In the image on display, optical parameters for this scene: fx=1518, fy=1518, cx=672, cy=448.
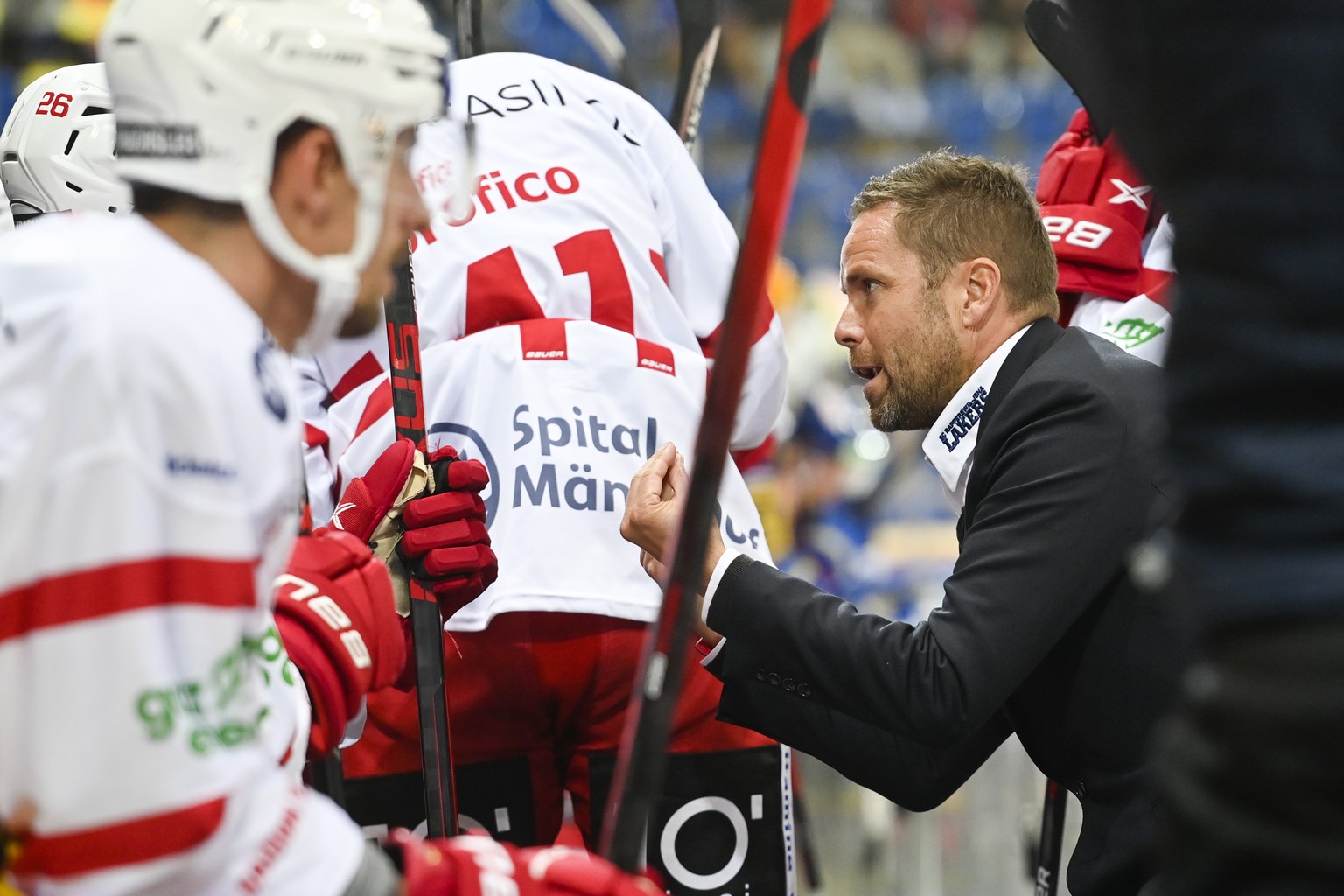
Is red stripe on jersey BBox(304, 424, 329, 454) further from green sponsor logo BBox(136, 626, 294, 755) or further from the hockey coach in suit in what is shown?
green sponsor logo BBox(136, 626, 294, 755)

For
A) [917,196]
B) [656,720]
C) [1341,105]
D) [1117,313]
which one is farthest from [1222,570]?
[1117,313]

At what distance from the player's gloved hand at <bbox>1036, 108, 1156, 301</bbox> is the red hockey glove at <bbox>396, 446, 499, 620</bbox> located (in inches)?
49.0

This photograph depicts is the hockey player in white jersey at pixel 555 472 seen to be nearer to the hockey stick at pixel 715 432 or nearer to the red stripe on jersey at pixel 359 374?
the red stripe on jersey at pixel 359 374

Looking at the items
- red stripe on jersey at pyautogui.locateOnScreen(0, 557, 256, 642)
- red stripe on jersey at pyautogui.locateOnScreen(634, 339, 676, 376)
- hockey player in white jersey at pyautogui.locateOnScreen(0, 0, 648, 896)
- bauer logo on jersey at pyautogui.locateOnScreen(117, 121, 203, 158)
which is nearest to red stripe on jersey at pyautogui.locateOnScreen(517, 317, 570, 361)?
red stripe on jersey at pyautogui.locateOnScreen(634, 339, 676, 376)

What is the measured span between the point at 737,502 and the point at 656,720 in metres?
1.07

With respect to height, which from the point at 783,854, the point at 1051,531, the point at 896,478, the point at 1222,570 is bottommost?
the point at 896,478

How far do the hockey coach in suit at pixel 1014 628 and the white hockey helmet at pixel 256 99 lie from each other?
66 centimetres

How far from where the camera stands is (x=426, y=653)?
80.3 inches

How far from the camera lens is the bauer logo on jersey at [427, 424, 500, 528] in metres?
2.25

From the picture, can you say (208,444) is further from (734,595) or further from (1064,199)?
(1064,199)

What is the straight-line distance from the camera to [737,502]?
93.4 inches

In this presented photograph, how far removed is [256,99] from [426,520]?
0.87 m

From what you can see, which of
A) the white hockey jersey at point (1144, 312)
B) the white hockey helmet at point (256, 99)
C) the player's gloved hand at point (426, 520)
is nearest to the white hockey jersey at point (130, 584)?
the white hockey helmet at point (256, 99)

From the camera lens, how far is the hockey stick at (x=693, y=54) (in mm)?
3156
